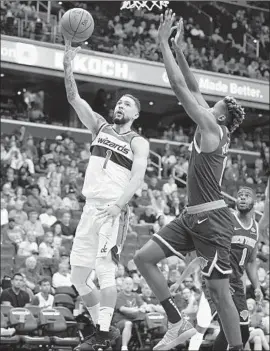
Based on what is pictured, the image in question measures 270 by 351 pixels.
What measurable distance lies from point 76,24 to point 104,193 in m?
1.91

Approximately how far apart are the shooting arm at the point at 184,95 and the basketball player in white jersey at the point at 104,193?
4.18 ft

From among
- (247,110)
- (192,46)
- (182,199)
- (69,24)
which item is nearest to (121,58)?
(192,46)

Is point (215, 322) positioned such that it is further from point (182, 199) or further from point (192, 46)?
point (192, 46)

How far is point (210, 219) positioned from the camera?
25.7 ft

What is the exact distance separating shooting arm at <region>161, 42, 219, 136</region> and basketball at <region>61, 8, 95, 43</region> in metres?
1.74

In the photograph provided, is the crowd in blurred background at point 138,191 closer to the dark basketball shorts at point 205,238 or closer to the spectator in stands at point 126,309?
the spectator in stands at point 126,309

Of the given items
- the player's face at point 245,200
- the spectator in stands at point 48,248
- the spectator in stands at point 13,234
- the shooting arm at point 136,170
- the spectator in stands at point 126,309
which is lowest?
the spectator in stands at point 126,309

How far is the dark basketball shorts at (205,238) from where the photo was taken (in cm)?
775

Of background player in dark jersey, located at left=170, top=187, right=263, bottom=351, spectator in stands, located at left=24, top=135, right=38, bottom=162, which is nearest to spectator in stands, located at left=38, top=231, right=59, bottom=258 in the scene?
spectator in stands, located at left=24, top=135, right=38, bottom=162

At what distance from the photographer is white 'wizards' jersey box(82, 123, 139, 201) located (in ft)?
28.9

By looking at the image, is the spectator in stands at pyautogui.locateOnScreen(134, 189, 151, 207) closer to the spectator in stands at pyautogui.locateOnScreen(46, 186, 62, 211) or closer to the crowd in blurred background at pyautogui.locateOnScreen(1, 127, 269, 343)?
A: the crowd in blurred background at pyautogui.locateOnScreen(1, 127, 269, 343)

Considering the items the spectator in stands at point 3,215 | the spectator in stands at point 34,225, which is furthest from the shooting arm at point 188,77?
the spectator in stands at point 3,215

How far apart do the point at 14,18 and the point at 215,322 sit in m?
13.3

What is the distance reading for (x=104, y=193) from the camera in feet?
28.8
